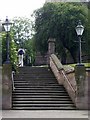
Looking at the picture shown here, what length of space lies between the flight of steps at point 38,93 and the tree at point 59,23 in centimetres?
1118

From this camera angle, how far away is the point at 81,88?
1964 centimetres

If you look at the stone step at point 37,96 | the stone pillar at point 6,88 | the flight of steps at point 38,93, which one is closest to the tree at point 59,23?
the flight of steps at point 38,93

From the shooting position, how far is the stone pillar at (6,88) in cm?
1930

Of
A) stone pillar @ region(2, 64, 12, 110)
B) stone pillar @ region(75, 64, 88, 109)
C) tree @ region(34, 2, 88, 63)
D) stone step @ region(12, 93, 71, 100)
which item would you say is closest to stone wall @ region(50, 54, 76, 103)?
stone step @ region(12, 93, 71, 100)

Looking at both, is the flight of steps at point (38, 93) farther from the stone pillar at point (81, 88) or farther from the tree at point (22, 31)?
the tree at point (22, 31)

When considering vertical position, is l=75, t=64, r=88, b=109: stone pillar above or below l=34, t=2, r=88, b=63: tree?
below

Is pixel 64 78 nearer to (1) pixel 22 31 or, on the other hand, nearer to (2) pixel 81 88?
(2) pixel 81 88

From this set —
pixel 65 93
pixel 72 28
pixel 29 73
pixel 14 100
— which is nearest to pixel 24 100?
pixel 14 100

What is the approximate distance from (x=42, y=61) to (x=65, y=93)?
109ft

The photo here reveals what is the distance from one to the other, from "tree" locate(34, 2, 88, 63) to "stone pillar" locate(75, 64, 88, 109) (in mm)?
17082

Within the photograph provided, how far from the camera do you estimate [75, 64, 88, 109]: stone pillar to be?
19609mm

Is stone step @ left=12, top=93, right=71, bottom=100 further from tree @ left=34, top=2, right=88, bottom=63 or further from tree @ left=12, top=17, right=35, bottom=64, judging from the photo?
tree @ left=12, top=17, right=35, bottom=64

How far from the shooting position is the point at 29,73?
2598 cm

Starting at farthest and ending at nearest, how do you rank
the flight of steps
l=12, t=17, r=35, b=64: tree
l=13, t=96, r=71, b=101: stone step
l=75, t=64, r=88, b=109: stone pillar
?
l=12, t=17, r=35, b=64: tree < l=13, t=96, r=71, b=101: stone step < l=75, t=64, r=88, b=109: stone pillar < the flight of steps
